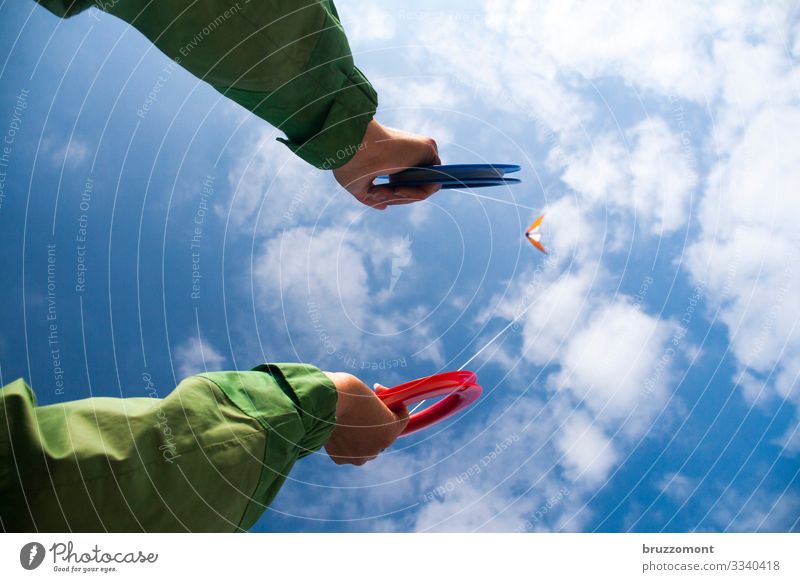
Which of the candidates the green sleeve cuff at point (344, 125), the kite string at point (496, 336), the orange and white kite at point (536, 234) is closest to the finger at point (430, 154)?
the green sleeve cuff at point (344, 125)

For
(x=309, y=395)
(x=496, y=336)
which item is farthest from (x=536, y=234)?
(x=309, y=395)

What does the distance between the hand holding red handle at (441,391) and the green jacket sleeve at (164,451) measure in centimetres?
33

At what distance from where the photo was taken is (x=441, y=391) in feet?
5.57

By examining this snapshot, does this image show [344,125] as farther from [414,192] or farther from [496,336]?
[496,336]

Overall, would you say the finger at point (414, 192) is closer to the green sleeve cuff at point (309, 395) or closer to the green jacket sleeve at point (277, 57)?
the green jacket sleeve at point (277, 57)

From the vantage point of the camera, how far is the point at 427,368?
1892mm

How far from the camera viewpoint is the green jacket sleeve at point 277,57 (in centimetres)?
102

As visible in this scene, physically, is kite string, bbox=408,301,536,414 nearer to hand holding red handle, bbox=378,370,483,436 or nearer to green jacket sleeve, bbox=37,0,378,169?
hand holding red handle, bbox=378,370,483,436

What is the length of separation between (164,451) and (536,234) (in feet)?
4.40

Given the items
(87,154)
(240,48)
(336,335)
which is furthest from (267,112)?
(336,335)

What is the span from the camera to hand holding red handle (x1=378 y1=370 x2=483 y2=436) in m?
1.67

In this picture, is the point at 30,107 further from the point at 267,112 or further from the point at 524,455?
the point at 524,455

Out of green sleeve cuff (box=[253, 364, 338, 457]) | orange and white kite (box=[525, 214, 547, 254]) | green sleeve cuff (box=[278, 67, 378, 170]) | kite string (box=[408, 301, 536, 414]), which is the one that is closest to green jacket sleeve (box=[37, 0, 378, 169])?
green sleeve cuff (box=[278, 67, 378, 170])

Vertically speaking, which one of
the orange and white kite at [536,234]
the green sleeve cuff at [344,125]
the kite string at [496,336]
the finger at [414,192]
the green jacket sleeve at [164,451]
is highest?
the green sleeve cuff at [344,125]
